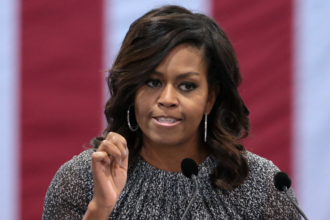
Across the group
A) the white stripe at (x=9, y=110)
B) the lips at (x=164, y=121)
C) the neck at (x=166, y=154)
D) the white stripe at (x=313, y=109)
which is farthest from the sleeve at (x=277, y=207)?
the white stripe at (x=9, y=110)

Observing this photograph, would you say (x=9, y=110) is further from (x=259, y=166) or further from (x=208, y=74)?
(x=259, y=166)

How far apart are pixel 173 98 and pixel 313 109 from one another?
1.03 meters

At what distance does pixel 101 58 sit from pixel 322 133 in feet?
3.45

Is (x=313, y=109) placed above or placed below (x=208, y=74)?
below

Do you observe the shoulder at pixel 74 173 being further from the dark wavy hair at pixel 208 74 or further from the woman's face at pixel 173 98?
the woman's face at pixel 173 98

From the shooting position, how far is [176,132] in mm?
1376

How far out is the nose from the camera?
1.33m

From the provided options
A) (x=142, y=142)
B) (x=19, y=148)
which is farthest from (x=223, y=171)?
(x=19, y=148)

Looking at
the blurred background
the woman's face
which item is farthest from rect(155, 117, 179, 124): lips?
the blurred background

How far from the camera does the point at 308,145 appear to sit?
2.14m

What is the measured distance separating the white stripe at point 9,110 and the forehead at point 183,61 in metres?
0.85

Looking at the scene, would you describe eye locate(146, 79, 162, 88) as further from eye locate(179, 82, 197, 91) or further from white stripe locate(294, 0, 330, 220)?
white stripe locate(294, 0, 330, 220)

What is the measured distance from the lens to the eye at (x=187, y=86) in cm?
138

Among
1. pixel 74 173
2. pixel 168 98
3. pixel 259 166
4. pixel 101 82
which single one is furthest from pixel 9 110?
pixel 259 166
